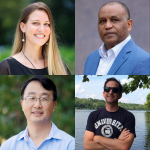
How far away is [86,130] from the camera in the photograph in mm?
3258

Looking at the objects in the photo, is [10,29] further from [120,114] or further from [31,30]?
[120,114]

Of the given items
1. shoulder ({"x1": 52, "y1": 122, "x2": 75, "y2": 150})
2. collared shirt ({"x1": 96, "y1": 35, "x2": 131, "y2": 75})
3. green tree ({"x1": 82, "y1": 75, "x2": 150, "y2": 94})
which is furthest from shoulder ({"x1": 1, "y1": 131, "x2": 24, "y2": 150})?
collared shirt ({"x1": 96, "y1": 35, "x2": 131, "y2": 75})

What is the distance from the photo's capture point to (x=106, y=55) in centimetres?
309

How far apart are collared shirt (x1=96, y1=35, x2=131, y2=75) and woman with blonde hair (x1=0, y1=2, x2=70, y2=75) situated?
0.50m

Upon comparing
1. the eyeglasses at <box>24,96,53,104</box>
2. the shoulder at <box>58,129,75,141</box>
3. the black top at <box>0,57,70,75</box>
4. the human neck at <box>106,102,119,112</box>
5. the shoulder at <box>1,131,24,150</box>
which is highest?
the black top at <box>0,57,70,75</box>

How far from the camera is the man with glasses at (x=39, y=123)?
10.4 ft

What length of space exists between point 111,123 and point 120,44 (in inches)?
37.7

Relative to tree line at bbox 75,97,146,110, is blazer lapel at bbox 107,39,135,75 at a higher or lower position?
higher

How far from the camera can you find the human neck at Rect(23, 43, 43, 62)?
3131mm

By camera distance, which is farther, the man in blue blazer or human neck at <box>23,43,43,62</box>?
human neck at <box>23,43,43,62</box>

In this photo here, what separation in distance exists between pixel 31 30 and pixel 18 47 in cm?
27

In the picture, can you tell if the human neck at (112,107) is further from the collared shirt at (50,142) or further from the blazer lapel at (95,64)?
the collared shirt at (50,142)

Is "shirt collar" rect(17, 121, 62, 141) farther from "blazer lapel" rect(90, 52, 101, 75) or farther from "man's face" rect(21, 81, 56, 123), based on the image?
"blazer lapel" rect(90, 52, 101, 75)

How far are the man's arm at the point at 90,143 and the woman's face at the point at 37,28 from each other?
123 centimetres
